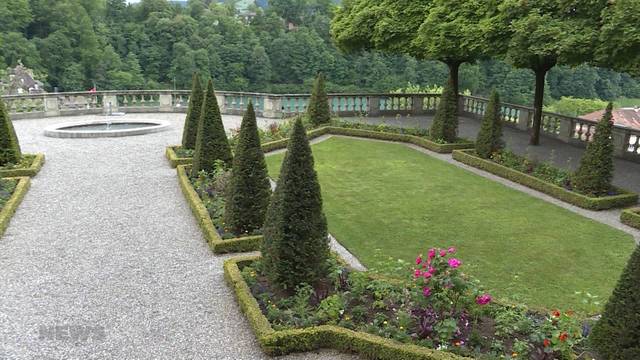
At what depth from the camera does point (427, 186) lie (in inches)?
666

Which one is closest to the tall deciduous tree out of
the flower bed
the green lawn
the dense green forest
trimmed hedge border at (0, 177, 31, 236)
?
the green lawn

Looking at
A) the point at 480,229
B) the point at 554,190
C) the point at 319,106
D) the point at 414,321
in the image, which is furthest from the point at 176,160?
the point at 414,321

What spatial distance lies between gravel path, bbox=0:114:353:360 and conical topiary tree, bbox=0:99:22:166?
126cm

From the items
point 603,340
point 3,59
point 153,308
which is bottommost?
point 153,308

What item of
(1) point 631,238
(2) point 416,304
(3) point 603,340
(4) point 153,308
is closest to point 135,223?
(4) point 153,308

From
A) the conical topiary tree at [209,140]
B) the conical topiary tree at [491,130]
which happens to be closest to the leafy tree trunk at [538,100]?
the conical topiary tree at [491,130]

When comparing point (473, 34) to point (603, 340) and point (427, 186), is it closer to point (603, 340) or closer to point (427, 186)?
point (427, 186)

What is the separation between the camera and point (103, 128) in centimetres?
2681

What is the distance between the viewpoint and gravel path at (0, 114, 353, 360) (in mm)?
8273

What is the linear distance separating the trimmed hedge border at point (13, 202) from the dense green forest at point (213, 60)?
159 feet

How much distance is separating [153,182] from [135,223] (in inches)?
148

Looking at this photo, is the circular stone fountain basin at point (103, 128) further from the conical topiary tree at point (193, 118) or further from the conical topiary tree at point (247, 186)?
the conical topiary tree at point (247, 186)

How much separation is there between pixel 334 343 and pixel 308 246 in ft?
5.31

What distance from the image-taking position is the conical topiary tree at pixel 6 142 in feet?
56.2
